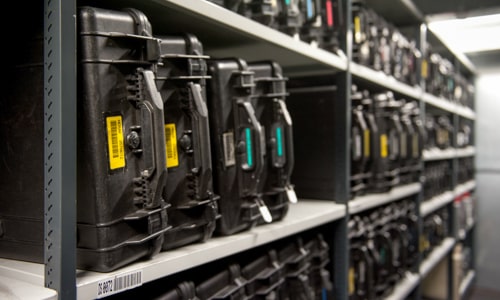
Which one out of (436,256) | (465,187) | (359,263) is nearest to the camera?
(359,263)

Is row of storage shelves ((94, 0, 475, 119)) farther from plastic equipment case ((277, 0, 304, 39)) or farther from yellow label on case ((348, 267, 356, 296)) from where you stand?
yellow label on case ((348, 267, 356, 296))

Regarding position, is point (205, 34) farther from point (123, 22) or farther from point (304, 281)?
point (304, 281)

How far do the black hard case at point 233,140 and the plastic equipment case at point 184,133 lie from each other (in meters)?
0.13

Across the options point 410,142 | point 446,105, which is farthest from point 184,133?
point 446,105

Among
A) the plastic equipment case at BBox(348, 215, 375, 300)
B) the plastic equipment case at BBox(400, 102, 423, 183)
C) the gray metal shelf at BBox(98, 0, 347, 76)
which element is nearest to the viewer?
the gray metal shelf at BBox(98, 0, 347, 76)

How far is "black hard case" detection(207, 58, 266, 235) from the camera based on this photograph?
4.36 feet

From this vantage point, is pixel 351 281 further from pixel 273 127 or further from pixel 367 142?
pixel 273 127

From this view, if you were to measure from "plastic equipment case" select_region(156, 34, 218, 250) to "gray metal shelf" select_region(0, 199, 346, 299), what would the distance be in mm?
60

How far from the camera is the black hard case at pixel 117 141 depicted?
3.00ft

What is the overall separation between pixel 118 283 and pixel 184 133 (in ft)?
1.34

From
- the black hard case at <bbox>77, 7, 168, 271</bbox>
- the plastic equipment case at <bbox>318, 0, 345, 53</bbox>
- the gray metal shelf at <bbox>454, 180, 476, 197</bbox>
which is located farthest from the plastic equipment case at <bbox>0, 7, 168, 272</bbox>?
the gray metal shelf at <bbox>454, 180, 476, 197</bbox>

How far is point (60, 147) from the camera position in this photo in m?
0.81

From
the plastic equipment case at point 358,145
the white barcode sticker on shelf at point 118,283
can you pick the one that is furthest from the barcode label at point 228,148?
the plastic equipment case at point 358,145

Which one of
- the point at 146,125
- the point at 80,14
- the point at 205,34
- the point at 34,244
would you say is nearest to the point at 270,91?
the point at 205,34
